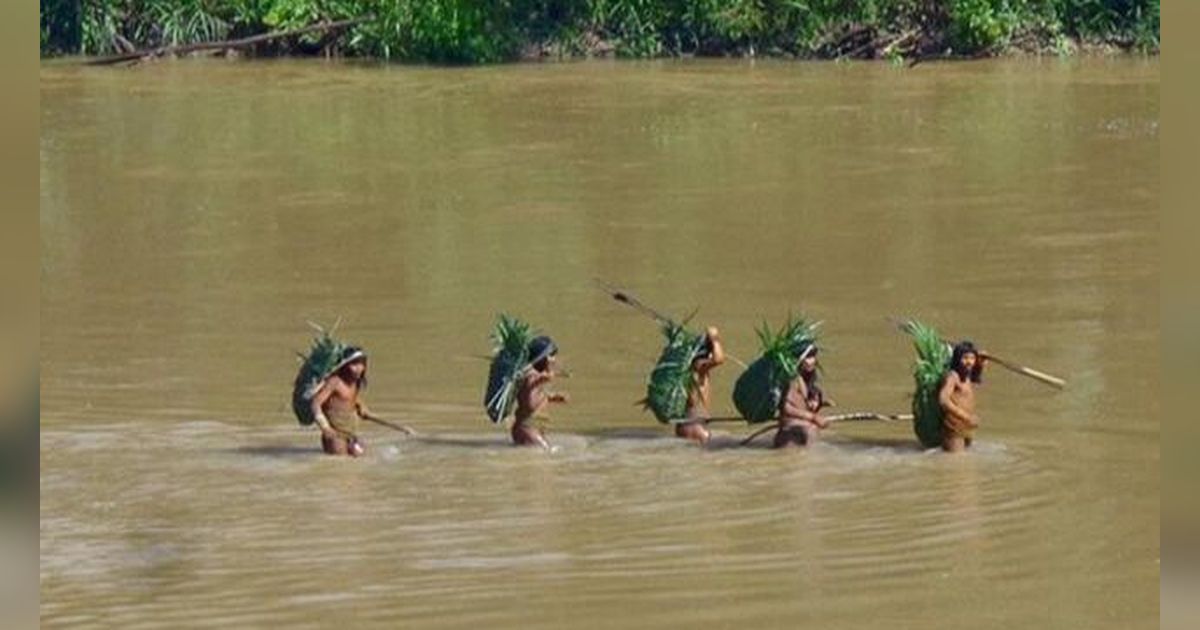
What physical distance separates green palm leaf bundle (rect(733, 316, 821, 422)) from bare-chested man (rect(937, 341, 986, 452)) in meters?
0.50

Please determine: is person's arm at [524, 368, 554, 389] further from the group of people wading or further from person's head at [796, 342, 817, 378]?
person's head at [796, 342, 817, 378]

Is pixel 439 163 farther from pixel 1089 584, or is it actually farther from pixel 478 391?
pixel 1089 584

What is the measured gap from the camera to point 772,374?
28.8 ft

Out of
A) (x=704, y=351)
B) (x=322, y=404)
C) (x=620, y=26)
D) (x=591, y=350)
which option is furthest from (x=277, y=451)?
(x=620, y=26)

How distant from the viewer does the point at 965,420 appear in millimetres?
8547

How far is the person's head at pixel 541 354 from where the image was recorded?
863 centimetres

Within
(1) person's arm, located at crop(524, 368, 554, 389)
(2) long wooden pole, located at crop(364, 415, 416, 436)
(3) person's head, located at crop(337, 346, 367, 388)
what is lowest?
(2) long wooden pole, located at crop(364, 415, 416, 436)

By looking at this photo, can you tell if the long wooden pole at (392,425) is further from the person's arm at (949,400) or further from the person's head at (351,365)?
the person's arm at (949,400)

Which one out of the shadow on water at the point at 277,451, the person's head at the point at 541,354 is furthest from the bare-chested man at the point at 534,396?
the shadow on water at the point at 277,451

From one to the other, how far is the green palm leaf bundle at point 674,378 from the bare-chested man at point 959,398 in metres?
0.95

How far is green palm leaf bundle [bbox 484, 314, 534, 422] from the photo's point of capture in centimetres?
870

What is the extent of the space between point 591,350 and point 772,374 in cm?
209

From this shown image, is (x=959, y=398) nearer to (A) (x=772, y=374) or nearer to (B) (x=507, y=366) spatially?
(A) (x=772, y=374)

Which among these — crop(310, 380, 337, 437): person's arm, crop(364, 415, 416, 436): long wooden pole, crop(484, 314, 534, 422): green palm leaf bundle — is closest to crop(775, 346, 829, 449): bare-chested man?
crop(484, 314, 534, 422): green palm leaf bundle
